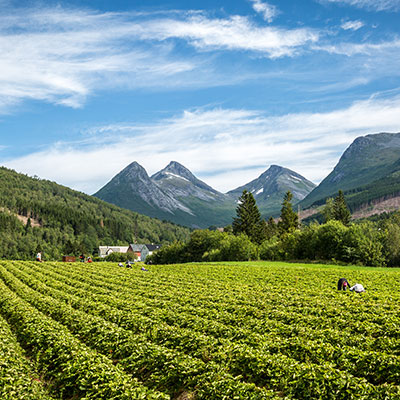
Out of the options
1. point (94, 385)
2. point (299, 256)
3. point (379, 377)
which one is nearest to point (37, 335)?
point (94, 385)

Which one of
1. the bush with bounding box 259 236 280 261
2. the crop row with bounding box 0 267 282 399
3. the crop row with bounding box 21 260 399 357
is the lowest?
the bush with bounding box 259 236 280 261

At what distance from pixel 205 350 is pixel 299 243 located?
228ft

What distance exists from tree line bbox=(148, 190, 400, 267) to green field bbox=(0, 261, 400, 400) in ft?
150

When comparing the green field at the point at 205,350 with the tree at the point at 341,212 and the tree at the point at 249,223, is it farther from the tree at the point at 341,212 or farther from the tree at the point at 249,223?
the tree at the point at 341,212

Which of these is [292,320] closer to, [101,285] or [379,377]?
[379,377]

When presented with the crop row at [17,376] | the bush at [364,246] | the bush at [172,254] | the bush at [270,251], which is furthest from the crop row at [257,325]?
the bush at [172,254]

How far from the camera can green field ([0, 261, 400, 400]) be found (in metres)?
10.7

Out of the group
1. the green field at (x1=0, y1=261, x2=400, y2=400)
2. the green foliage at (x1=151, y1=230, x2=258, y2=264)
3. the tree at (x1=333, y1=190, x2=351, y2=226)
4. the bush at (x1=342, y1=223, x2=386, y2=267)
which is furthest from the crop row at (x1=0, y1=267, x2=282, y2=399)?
the tree at (x1=333, y1=190, x2=351, y2=226)

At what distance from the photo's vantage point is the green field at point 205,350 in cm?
1066

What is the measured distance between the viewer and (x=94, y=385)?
10.9 metres

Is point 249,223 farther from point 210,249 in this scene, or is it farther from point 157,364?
point 157,364

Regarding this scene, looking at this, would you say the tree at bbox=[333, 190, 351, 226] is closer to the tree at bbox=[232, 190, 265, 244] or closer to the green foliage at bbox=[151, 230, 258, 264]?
the tree at bbox=[232, 190, 265, 244]

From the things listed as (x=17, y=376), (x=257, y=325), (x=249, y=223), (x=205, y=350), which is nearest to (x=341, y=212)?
(x=249, y=223)

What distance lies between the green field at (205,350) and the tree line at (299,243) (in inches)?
1804
